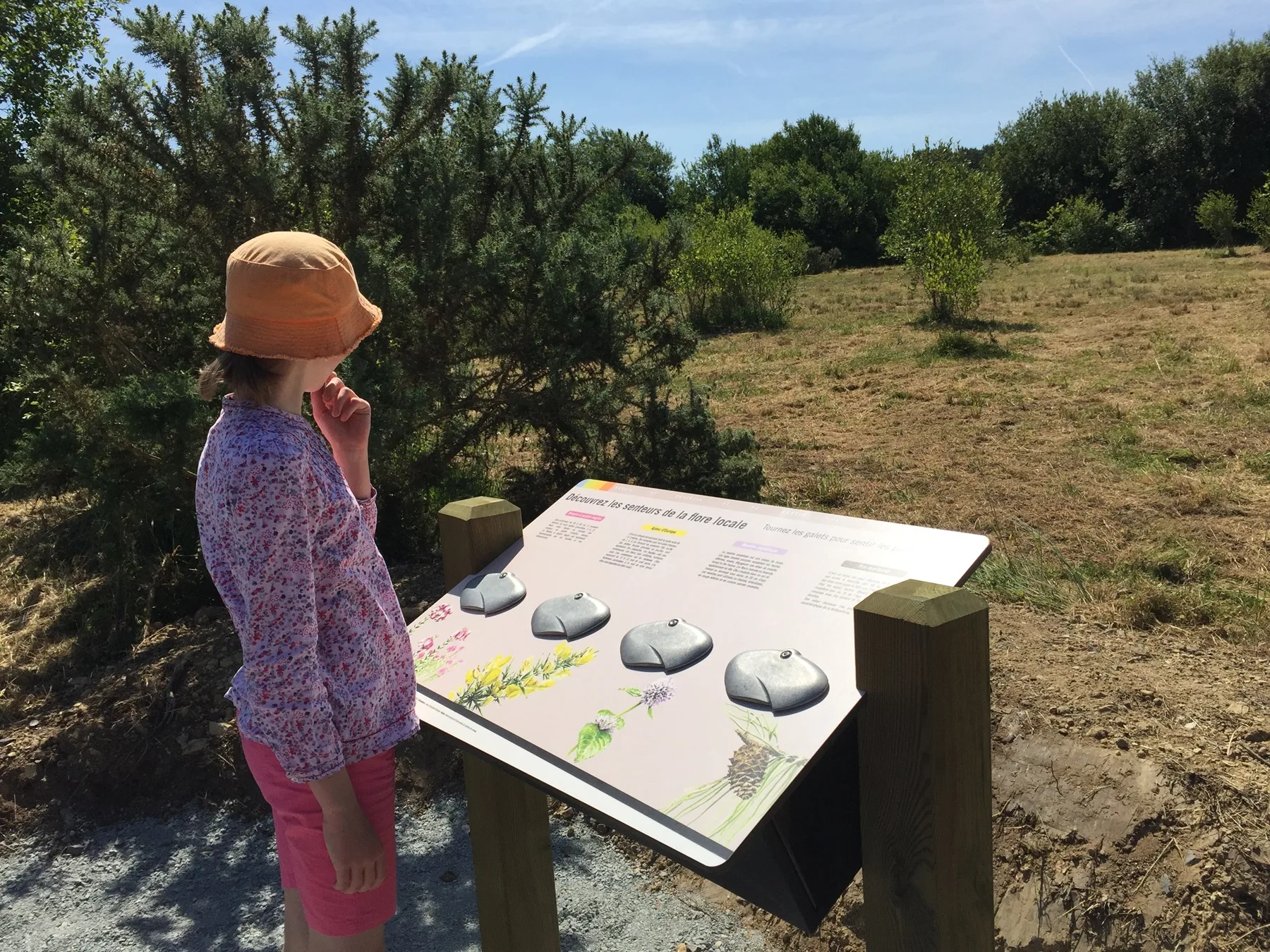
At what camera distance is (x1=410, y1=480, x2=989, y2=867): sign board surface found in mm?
1312

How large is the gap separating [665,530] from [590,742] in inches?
21.2

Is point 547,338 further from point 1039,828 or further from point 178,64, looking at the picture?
point 1039,828

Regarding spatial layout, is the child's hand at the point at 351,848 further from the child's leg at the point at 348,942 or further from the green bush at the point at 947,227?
the green bush at the point at 947,227

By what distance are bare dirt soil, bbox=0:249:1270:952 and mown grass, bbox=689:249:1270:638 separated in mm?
21

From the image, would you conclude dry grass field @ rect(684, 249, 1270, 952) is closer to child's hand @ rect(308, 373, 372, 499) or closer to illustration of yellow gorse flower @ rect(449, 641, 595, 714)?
illustration of yellow gorse flower @ rect(449, 641, 595, 714)

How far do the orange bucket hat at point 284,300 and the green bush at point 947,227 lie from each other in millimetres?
11814

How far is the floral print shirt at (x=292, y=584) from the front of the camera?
1293 mm

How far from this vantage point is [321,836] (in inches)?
57.2

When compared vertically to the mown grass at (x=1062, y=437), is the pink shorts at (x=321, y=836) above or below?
above

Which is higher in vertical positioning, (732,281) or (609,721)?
(732,281)

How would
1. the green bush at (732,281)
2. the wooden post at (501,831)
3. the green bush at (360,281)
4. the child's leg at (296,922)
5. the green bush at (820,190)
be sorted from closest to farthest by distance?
1. the child's leg at (296,922)
2. the wooden post at (501,831)
3. the green bush at (360,281)
4. the green bush at (732,281)
5. the green bush at (820,190)

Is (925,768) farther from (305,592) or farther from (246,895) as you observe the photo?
(246,895)

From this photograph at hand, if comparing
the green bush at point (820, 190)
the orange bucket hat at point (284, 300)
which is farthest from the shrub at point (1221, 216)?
the orange bucket hat at point (284, 300)

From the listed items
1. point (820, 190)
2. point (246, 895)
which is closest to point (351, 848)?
point (246, 895)
